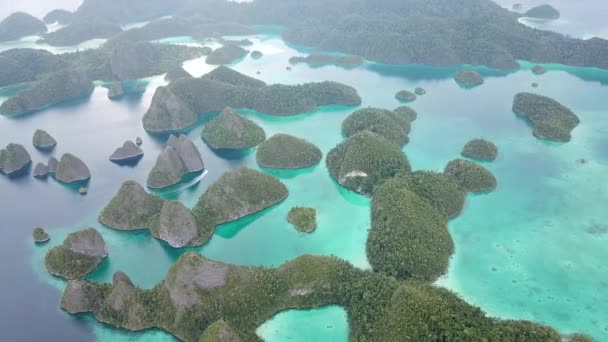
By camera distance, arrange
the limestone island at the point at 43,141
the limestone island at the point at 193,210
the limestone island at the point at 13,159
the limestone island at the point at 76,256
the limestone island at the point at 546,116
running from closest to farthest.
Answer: the limestone island at the point at 76,256 < the limestone island at the point at 193,210 < the limestone island at the point at 546,116 < the limestone island at the point at 13,159 < the limestone island at the point at 43,141

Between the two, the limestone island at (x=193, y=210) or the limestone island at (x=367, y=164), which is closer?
the limestone island at (x=193, y=210)

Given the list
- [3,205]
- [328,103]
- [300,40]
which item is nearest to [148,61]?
[300,40]

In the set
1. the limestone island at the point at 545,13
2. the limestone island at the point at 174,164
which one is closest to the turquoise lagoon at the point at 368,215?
the limestone island at the point at 174,164

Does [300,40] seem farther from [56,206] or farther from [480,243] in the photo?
[480,243]

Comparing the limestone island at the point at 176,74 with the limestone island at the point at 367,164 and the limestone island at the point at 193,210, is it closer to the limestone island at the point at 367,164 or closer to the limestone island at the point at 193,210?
the limestone island at the point at 193,210

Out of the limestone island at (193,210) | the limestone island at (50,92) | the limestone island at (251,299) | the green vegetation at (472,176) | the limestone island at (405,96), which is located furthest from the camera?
the limestone island at (50,92)

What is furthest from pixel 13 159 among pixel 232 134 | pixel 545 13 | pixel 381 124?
pixel 545 13

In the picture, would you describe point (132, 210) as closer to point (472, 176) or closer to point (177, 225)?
point (177, 225)
